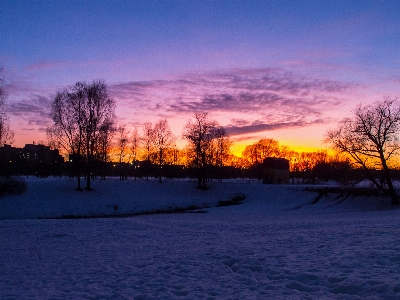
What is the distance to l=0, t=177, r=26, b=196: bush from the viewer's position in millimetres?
42688

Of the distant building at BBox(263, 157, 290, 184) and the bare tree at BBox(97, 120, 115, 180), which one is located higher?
the bare tree at BBox(97, 120, 115, 180)

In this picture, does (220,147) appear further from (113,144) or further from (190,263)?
(190,263)

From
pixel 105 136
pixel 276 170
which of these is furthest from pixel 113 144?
pixel 276 170

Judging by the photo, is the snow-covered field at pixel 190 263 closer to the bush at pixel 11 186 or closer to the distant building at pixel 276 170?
the bush at pixel 11 186

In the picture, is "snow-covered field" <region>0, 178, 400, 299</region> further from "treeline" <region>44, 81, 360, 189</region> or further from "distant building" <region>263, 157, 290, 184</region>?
"distant building" <region>263, 157, 290, 184</region>

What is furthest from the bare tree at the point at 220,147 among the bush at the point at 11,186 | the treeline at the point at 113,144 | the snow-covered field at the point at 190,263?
the snow-covered field at the point at 190,263

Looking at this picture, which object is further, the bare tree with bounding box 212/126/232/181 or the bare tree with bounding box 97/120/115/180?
the bare tree with bounding box 212/126/232/181

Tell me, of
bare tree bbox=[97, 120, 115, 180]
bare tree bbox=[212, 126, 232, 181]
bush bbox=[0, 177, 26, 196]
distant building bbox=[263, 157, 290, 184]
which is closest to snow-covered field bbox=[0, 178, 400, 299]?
bush bbox=[0, 177, 26, 196]

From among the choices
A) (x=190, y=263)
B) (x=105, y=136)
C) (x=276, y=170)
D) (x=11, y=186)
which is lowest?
(x=190, y=263)

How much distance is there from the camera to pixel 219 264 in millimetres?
11344

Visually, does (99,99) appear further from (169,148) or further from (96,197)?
(169,148)

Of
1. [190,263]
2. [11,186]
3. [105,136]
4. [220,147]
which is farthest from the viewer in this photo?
[220,147]

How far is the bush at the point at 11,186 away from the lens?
42.7 meters

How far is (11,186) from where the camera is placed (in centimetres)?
4409
